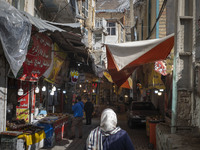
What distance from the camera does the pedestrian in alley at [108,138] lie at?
11.2 ft

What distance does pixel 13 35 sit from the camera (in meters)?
5.43

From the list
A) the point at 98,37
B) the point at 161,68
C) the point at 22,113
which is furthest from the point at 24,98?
the point at 98,37

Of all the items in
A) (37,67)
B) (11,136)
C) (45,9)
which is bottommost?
(11,136)

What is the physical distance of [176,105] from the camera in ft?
19.7

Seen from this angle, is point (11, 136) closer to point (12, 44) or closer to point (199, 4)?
point (12, 44)

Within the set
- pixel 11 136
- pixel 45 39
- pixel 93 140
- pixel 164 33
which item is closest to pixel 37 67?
pixel 45 39

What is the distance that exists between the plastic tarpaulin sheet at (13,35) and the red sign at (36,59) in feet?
6.03

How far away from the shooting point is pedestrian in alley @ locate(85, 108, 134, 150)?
3.43 metres

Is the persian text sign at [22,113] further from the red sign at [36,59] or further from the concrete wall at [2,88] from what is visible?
the concrete wall at [2,88]

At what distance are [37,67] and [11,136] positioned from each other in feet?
8.61

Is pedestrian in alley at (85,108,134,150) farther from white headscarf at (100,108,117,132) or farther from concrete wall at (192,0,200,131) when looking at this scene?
concrete wall at (192,0,200,131)

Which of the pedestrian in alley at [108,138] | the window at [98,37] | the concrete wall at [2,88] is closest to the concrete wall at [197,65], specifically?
the pedestrian in alley at [108,138]

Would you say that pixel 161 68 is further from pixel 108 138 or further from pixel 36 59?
pixel 108 138

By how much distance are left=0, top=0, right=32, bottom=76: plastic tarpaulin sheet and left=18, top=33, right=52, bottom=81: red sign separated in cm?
184
